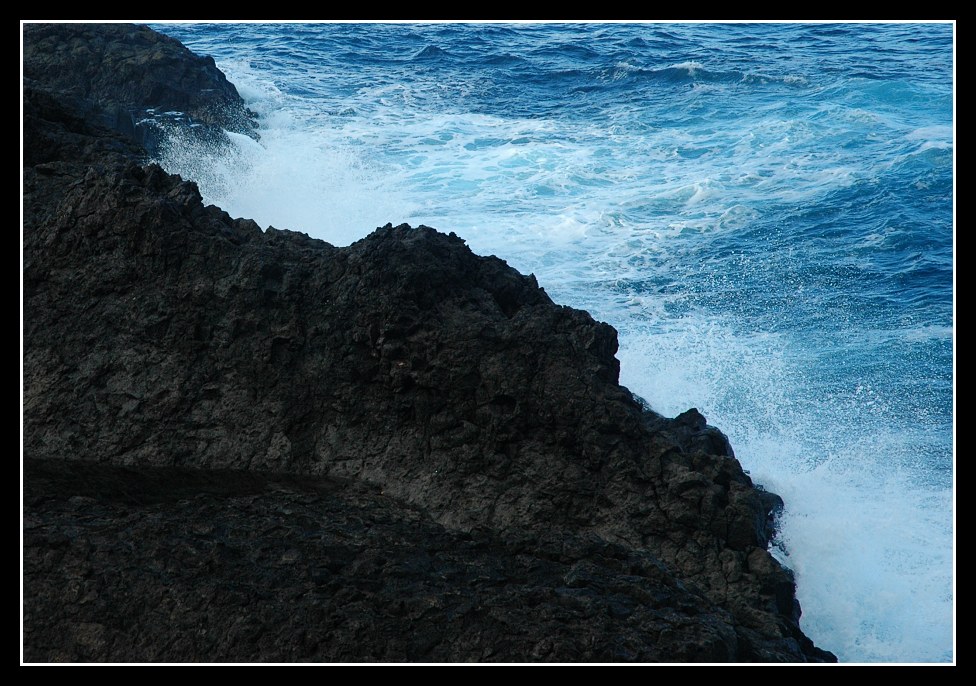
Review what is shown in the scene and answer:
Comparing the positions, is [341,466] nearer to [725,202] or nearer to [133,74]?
[725,202]

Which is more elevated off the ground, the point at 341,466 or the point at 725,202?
the point at 725,202

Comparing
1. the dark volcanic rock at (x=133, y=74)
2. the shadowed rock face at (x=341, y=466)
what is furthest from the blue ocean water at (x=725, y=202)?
the shadowed rock face at (x=341, y=466)

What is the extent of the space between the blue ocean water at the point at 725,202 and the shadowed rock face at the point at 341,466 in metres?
1.47

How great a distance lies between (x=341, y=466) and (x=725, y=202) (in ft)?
37.1

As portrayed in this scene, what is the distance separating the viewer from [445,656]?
5.74 meters

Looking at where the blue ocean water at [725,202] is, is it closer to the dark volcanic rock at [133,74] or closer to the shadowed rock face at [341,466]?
the dark volcanic rock at [133,74]

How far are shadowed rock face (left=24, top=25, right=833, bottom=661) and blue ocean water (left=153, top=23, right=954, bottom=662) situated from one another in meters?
1.47

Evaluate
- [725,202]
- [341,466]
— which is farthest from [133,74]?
[341,466]

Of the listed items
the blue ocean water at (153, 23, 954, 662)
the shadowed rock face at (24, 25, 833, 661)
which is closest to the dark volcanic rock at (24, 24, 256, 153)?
the blue ocean water at (153, 23, 954, 662)

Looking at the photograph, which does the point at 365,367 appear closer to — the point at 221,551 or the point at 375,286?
the point at 375,286

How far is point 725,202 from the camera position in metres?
17.1

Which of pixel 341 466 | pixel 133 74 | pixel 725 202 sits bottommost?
pixel 341 466

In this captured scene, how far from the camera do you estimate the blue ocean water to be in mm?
9547

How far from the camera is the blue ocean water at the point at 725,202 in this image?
955 cm
